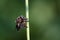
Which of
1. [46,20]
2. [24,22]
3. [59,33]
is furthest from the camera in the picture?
[46,20]

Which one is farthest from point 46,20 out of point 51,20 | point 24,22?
point 24,22

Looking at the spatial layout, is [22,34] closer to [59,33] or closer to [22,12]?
[22,12]

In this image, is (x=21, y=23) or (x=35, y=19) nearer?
(x=21, y=23)

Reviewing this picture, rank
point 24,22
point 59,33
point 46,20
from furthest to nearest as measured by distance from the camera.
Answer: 1. point 46,20
2. point 59,33
3. point 24,22

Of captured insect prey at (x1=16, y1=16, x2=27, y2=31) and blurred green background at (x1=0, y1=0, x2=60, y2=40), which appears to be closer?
captured insect prey at (x1=16, y1=16, x2=27, y2=31)

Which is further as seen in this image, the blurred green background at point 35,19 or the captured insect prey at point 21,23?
the blurred green background at point 35,19

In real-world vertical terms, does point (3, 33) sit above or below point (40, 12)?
below

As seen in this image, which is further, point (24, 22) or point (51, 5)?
point (51, 5)

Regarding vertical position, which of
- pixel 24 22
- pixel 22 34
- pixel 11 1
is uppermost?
pixel 11 1
